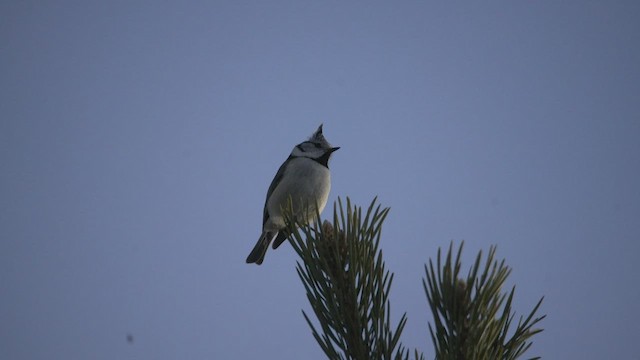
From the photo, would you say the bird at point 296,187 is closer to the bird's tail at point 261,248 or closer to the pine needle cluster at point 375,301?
the bird's tail at point 261,248

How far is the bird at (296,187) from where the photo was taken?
6.33 metres

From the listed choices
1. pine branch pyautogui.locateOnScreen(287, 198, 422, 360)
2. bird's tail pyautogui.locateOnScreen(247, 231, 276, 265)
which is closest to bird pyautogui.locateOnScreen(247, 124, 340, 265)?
bird's tail pyautogui.locateOnScreen(247, 231, 276, 265)

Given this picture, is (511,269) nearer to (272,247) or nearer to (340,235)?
(340,235)

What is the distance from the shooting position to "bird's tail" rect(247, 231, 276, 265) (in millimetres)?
6870

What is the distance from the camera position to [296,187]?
6367mm

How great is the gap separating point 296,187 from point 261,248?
Result: 135 cm

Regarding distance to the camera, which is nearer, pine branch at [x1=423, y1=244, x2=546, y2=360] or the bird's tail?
pine branch at [x1=423, y1=244, x2=546, y2=360]

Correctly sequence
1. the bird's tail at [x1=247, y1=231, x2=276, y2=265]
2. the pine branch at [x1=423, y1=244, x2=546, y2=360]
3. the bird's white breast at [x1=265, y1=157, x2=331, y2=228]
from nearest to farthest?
the pine branch at [x1=423, y1=244, x2=546, y2=360] < the bird's white breast at [x1=265, y1=157, x2=331, y2=228] < the bird's tail at [x1=247, y1=231, x2=276, y2=265]

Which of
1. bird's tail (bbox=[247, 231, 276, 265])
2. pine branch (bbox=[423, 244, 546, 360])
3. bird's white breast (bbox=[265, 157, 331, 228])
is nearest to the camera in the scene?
pine branch (bbox=[423, 244, 546, 360])

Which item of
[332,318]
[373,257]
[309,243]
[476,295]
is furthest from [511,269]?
[309,243]

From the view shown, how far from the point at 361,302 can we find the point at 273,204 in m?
4.96

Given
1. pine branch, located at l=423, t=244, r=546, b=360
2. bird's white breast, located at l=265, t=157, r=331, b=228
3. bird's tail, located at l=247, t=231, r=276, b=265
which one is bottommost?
pine branch, located at l=423, t=244, r=546, b=360

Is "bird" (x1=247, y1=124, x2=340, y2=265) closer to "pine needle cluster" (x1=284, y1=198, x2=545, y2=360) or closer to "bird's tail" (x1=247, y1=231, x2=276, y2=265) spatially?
"bird's tail" (x1=247, y1=231, x2=276, y2=265)

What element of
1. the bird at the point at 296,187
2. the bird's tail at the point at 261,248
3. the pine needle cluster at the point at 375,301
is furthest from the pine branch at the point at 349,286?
the bird's tail at the point at 261,248
